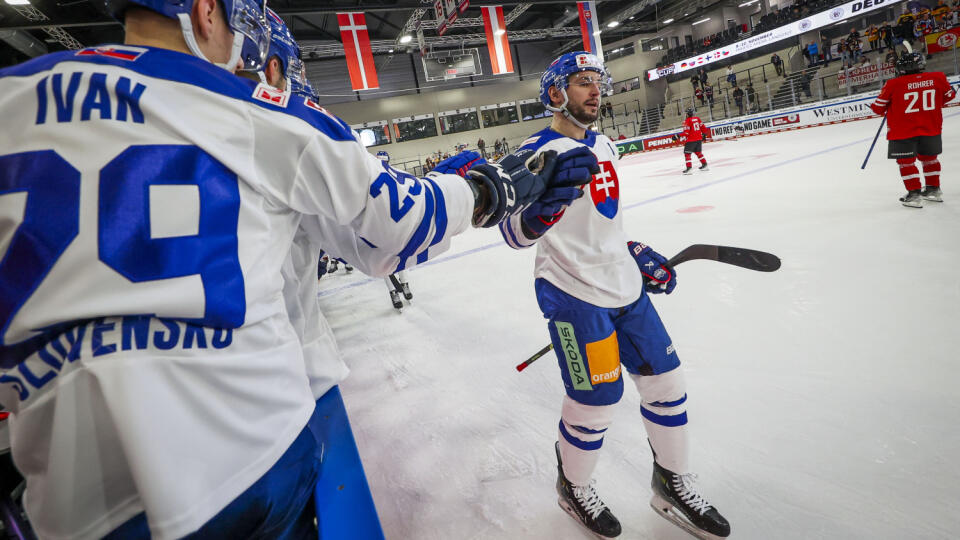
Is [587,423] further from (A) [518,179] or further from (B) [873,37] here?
(B) [873,37]

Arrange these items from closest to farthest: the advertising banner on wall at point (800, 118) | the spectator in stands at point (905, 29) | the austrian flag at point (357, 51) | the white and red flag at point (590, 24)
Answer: the austrian flag at point (357, 51) → the advertising banner on wall at point (800, 118) → the white and red flag at point (590, 24) → the spectator in stands at point (905, 29)

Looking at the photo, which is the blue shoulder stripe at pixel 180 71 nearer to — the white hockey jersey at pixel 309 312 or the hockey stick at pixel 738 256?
the white hockey jersey at pixel 309 312

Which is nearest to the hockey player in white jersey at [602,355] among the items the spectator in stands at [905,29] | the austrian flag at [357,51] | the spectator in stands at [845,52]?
the austrian flag at [357,51]

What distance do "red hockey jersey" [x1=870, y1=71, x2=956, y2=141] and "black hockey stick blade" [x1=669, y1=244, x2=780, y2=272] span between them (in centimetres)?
475

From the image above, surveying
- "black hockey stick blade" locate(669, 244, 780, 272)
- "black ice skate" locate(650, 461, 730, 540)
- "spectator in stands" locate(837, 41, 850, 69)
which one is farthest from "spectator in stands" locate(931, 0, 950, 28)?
"black ice skate" locate(650, 461, 730, 540)

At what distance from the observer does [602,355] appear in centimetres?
169

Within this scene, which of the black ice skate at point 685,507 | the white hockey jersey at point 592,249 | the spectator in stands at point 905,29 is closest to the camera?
the black ice skate at point 685,507

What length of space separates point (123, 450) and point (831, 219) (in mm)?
5894

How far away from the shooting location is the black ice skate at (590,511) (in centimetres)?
171

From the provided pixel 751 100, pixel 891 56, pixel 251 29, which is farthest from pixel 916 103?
pixel 751 100

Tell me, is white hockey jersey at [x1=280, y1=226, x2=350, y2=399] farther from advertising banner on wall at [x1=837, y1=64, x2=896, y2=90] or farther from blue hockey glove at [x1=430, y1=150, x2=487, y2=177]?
advertising banner on wall at [x1=837, y1=64, x2=896, y2=90]

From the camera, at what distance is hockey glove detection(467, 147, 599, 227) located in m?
1.05

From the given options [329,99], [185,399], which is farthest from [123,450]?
[329,99]

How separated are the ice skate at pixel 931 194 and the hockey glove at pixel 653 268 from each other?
4736mm
